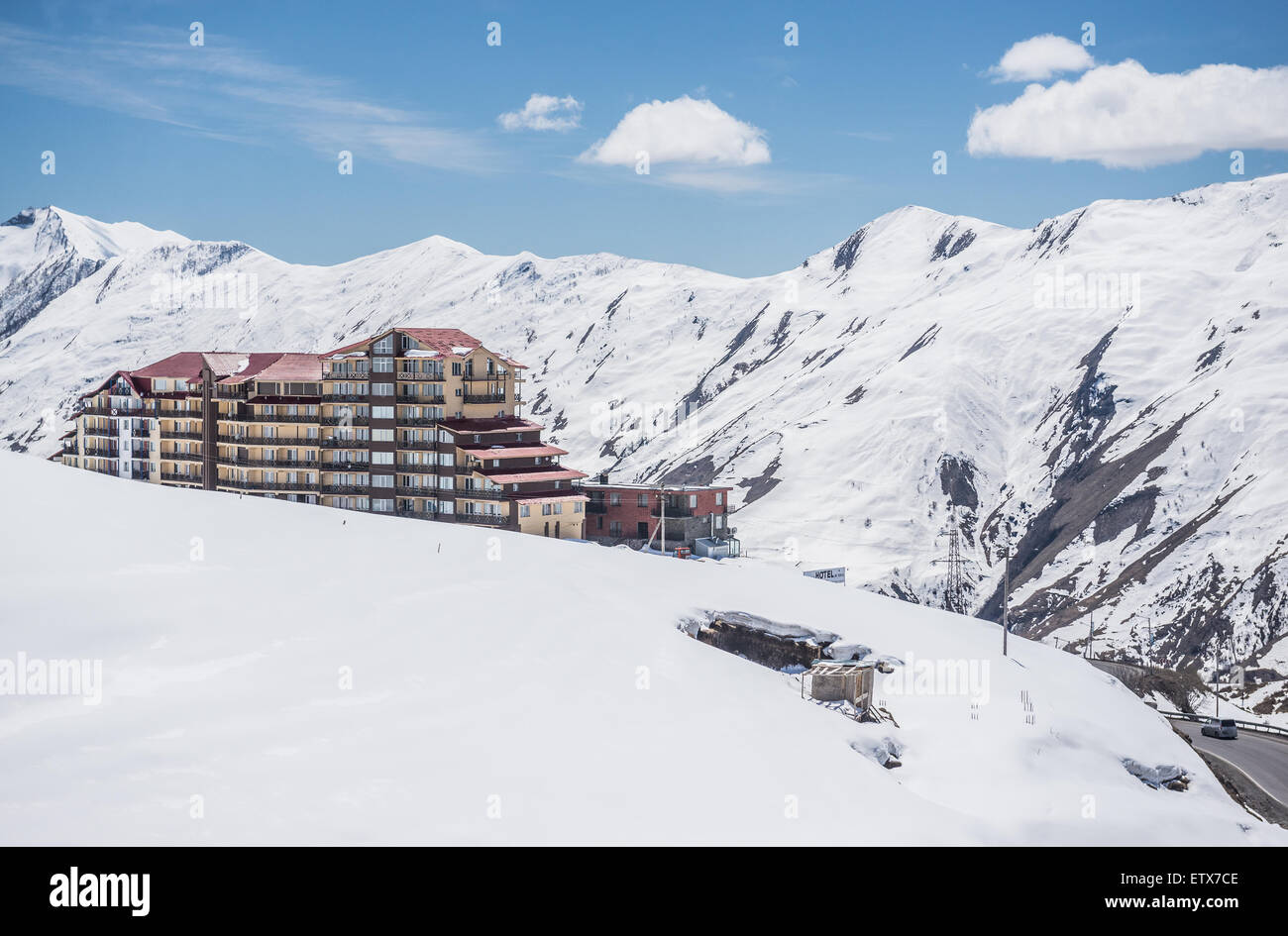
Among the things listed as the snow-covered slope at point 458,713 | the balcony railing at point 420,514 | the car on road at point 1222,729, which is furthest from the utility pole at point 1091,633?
the balcony railing at point 420,514

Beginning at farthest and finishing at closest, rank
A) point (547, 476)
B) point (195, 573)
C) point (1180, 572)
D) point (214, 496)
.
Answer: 1. point (1180, 572)
2. point (547, 476)
3. point (214, 496)
4. point (195, 573)

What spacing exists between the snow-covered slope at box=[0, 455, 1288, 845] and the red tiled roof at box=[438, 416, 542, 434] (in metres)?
30.4

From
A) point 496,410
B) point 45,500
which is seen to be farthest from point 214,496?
point 496,410

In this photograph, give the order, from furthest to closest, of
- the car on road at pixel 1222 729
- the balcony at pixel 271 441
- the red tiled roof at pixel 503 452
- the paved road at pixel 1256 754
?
the balcony at pixel 271 441 → the car on road at pixel 1222 729 → the red tiled roof at pixel 503 452 → the paved road at pixel 1256 754

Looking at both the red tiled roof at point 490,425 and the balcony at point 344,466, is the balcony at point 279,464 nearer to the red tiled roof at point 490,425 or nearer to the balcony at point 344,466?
the balcony at point 344,466

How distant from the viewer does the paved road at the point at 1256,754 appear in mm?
68325

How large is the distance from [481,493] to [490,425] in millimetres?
8210

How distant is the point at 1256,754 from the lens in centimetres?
7894

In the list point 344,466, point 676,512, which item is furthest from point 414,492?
point 676,512

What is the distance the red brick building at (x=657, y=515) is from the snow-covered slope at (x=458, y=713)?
29750mm

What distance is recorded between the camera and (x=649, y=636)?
148ft

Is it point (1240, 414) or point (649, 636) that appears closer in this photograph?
point (649, 636)

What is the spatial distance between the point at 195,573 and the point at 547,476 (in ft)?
154

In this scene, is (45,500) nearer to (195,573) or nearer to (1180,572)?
(195,573)
